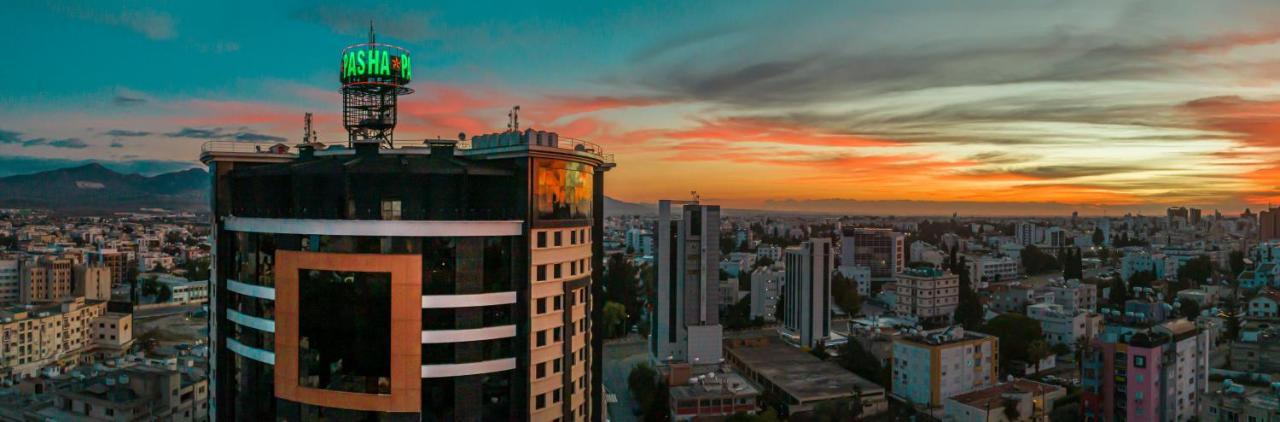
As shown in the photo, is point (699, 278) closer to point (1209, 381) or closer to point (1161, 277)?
point (1209, 381)

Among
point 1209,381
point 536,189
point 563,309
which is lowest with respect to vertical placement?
point 1209,381

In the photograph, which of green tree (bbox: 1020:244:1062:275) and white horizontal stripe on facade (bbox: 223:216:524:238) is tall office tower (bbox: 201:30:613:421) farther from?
green tree (bbox: 1020:244:1062:275)

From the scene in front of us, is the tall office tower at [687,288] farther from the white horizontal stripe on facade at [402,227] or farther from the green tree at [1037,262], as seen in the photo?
the green tree at [1037,262]

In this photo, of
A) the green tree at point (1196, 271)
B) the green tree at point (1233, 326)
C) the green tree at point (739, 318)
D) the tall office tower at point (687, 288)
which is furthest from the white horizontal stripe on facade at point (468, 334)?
the green tree at point (1196, 271)

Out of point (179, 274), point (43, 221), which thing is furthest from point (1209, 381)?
point (43, 221)

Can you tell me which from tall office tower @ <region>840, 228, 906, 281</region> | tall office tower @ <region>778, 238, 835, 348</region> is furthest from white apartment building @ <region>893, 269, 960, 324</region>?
tall office tower @ <region>840, 228, 906, 281</region>

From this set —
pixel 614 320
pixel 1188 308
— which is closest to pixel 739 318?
pixel 614 320
